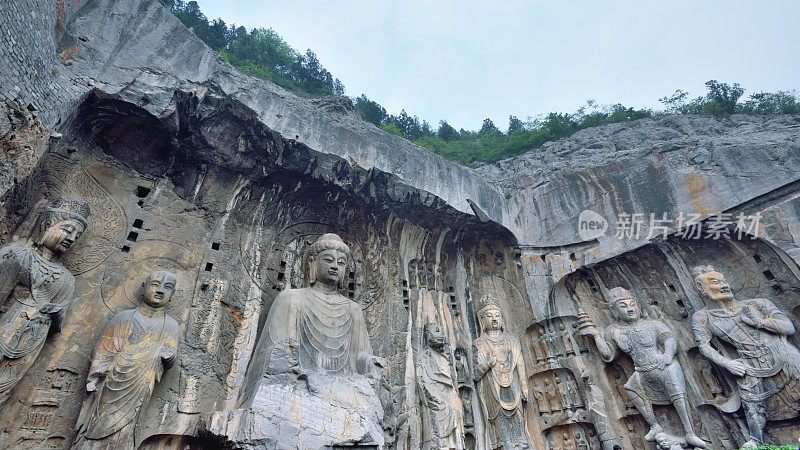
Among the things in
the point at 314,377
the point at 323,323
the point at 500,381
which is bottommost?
the point at 314,377

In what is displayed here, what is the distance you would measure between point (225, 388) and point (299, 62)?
18094 millimetres

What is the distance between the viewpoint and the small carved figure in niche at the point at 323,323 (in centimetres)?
561

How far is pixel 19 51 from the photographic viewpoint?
4.48 metres

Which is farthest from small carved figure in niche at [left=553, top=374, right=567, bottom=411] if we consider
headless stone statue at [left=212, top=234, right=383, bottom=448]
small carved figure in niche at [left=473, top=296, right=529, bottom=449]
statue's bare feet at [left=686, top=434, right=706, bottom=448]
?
headless stone statue at [left=212, top=234, right=383, bottom=448]

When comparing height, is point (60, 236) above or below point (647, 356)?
above

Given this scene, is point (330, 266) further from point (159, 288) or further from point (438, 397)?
point (438, 397)

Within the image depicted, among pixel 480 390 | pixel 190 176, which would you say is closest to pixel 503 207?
pixel 480 390

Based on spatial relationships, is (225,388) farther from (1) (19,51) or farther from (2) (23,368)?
(1) (19,51)

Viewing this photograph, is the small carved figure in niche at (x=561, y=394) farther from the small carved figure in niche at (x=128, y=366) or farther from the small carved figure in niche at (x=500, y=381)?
the small carved figure in niche at (x=128, y=366)

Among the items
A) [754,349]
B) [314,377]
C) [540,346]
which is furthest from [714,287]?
[314,377]

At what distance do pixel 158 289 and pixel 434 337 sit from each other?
3692 mm

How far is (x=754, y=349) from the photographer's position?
643 centimetres

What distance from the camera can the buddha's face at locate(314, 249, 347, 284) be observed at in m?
6.52

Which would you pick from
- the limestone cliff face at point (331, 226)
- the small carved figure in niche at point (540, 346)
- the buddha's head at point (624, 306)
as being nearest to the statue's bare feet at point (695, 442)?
the limestone cliff face at point (331, 226)
